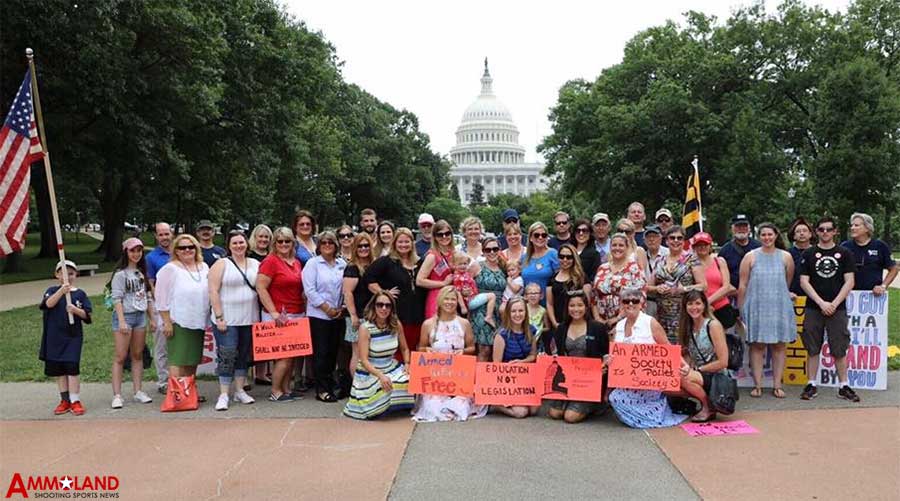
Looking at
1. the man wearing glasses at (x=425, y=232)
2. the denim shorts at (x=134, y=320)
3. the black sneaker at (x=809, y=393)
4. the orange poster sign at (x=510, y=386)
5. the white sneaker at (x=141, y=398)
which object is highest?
the man wearing glasses at (x=425, y=232)

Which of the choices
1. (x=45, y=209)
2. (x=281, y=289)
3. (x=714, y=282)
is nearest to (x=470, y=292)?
(x=281, y=289)

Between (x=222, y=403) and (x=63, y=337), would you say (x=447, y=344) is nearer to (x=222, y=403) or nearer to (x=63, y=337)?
(x=222, y=403)

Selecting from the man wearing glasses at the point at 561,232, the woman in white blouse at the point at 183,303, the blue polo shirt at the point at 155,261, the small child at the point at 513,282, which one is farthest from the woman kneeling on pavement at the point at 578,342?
the blue polo shirt at the point at 155,261

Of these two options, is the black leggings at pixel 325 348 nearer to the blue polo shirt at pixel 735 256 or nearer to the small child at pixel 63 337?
the small child at pixel 63 337

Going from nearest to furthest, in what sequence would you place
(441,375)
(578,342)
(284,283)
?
(578,342) → (441,375) → (284,283)

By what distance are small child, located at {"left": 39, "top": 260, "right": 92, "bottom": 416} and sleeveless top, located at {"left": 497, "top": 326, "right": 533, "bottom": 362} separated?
4.18 meters

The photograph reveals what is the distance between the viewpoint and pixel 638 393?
617 centimetres

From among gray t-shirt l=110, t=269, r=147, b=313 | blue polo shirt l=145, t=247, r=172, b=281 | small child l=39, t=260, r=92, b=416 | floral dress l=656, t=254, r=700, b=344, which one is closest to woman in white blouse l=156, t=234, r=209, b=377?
gray t-shirt l=110, t=269, r=147, b=313

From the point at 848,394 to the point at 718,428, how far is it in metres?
1.91

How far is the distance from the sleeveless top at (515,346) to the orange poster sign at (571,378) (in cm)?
24

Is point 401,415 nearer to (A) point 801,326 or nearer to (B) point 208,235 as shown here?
(B) point 208,235

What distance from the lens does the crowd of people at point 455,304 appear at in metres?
6.41

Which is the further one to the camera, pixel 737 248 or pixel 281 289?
pixel 737 248

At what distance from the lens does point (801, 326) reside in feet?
24.6
